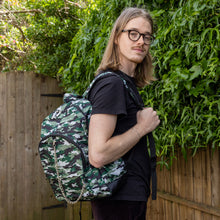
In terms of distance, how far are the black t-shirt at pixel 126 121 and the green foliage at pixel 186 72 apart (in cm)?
64

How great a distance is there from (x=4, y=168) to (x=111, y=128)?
3.42 m

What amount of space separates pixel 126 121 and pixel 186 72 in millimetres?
748

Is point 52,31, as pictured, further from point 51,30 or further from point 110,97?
point 110,97

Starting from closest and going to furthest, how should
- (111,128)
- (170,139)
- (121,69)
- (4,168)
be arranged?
(111,128), (121,69), (170,139), (4,168)

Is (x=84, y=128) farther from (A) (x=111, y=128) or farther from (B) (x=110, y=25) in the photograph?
(B) (x=110, y=25)

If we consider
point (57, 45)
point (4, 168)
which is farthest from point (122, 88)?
point (57, 45)

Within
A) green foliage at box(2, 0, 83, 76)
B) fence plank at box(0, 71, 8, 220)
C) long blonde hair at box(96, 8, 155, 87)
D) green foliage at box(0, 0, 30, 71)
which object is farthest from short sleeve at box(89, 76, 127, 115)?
green foliage at box(0, 0, 30, 71)

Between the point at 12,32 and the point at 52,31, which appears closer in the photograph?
the point at 52,31

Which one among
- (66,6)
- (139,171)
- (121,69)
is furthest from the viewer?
(66,6)

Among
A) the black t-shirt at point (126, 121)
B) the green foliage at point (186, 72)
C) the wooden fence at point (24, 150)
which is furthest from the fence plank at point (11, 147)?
the black t-shirt at point (126, 121)

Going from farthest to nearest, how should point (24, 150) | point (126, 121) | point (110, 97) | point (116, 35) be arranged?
point (24, 150)
point (116, 35)
point (126, 121)
point (110, 97)

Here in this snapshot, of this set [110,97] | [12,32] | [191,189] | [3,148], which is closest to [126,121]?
[110,97]

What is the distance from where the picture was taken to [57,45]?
494 centimetres

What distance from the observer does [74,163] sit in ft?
4.05
